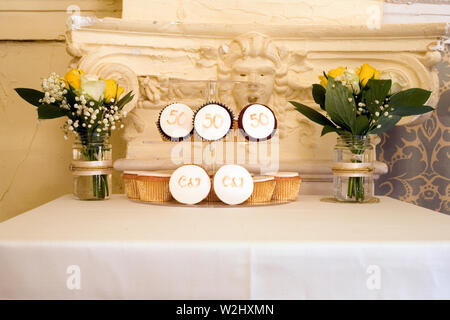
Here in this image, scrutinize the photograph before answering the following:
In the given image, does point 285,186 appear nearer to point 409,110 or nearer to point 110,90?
point 409,110

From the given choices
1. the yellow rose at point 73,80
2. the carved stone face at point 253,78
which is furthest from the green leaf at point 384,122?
the yellow rose at point 73,80

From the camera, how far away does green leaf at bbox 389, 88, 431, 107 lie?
1256mm

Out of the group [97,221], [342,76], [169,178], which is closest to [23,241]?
[97,221]

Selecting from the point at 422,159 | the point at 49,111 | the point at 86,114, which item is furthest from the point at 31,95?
the point at 422,159

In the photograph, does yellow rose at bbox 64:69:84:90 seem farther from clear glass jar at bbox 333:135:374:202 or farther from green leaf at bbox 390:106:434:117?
green leaf at bbox 390:106:434:117

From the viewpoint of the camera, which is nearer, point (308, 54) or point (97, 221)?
point (97, 221)

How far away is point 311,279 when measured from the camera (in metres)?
0.71

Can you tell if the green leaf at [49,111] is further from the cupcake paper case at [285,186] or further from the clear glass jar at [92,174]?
the cupcake paper case at [285,186]

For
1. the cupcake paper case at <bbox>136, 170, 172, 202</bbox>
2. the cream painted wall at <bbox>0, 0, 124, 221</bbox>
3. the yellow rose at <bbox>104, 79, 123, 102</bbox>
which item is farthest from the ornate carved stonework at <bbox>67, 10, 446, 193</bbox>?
the cream painted wall at <bbox>0, 0, 124, 221</bbox>

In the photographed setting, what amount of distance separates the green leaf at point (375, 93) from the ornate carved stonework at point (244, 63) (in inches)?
11.5

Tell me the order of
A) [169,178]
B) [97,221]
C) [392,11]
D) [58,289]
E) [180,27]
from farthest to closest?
1. [392,11]
2. [180,27]
3. [169,178]
4. [97,221]
5. [58,289]

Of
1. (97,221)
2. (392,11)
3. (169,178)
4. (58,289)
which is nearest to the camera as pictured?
(58,289)
